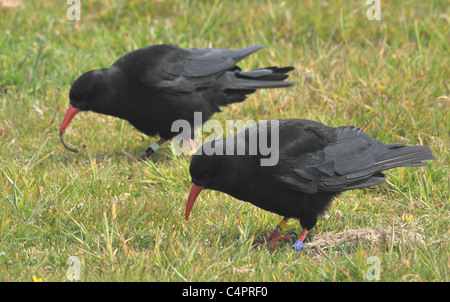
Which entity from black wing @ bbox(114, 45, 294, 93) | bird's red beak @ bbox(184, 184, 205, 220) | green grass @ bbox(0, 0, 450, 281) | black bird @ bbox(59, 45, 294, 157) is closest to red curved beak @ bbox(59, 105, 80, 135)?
black bird @ bbox(59, 45, 294, 157)

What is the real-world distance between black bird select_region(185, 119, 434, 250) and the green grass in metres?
0.28

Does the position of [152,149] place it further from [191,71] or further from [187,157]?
[191,71]

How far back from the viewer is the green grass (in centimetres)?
405

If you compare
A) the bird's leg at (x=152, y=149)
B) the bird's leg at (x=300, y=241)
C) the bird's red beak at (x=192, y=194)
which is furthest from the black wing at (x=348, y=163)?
the bird's leg at (x=152, y=149)

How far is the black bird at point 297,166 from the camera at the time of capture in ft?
14.5

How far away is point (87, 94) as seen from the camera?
6.23 metres

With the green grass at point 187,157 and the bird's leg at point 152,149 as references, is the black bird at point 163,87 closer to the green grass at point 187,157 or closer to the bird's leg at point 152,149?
the bird's leg at point 152,149

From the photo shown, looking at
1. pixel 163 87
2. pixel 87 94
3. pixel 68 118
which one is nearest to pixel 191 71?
pixel 163 87

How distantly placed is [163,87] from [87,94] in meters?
0.69

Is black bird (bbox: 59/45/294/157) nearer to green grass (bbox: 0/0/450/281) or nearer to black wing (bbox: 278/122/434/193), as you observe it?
green grass (bbox: 0/0/450/281)
